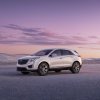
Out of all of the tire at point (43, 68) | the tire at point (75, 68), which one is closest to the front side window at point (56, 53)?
the tire at point (43, 68)

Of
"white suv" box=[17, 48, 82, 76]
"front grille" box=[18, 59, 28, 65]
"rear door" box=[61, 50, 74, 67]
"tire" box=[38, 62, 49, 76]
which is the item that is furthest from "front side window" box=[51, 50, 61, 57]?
"front grille" box=[18, 59, 28, 65]

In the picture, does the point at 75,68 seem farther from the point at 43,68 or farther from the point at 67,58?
the point at 43,68

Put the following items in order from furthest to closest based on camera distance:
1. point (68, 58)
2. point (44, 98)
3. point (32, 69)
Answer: point (68, 58) → point (32, 69) → point (44, 98)

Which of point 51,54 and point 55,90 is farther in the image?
point 51,54

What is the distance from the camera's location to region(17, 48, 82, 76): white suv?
76.8 feet

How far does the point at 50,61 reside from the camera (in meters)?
24.1

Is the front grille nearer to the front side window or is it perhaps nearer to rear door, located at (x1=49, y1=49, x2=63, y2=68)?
rear door, located at (x1=49, y1=49, x2=63, y2=68)

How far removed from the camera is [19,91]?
1438 cm

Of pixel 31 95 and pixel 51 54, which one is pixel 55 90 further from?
pixel 51 54

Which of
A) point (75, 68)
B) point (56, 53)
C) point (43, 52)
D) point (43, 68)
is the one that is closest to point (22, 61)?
point (43, 68)

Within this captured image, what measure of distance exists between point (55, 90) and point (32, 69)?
878cm

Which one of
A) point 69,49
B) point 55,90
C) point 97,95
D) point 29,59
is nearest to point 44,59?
point 29,59

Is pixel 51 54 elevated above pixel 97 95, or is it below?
above

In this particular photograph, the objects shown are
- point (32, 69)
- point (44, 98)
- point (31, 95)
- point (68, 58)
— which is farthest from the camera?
point (68, 58)
